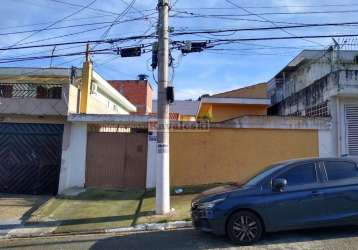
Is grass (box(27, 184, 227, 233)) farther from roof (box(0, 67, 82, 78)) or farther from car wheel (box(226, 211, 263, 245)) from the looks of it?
roof (box(0, 67, 82, 78))

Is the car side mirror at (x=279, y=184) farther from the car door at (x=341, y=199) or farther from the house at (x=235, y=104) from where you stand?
the house at (x=235, y=104)

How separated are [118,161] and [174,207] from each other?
413 centimetres

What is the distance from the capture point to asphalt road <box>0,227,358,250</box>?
7.93m

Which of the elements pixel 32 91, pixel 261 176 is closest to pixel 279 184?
pixel 261 176

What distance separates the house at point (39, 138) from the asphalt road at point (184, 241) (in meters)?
6.16

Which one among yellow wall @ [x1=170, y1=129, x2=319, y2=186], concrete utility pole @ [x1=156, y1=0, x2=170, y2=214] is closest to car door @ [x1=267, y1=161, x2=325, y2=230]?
concrete utility pole @ [x1=156, y1=0, x2=170, y2=214]

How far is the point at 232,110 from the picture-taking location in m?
23.8

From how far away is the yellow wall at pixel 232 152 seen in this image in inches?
587

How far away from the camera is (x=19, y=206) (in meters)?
13.6

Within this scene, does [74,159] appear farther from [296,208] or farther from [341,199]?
[341,199]

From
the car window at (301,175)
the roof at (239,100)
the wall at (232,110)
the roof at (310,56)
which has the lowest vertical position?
the car window at (301,175)

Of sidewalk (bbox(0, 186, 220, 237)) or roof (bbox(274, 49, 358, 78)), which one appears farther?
roof (bbox(274, 49, 358, 78))

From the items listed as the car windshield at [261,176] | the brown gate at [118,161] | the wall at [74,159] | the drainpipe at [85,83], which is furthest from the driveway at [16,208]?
the car windshield at [261,176]

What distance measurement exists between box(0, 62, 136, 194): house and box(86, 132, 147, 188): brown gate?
49cm
